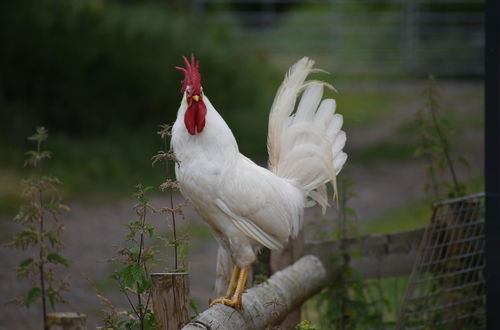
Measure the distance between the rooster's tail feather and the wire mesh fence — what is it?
85 cm

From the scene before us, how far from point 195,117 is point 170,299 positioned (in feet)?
3.01

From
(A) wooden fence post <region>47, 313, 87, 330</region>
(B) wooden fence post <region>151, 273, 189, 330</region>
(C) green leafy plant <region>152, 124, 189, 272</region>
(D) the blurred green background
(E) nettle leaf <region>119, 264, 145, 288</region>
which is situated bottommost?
(A) wooden fence post <region>47, 313, 87, 330</region>

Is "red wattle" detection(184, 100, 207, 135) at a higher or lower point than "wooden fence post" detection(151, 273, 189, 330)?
higher

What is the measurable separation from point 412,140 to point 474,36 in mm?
8268

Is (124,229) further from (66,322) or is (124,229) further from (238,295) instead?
(66,322)

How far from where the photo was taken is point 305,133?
166 inches

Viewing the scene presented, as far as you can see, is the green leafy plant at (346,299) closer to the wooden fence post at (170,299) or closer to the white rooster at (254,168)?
the white rooster at (254,168)

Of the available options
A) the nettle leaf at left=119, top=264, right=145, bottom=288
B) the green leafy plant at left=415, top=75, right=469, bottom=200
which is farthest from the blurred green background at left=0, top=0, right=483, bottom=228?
the nettle leaf at left=119, top=264, right=145, bottom=288

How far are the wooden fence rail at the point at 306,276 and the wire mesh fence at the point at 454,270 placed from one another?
193mm

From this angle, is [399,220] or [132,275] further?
[399,220]

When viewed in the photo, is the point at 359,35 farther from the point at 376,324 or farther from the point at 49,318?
the point at 49,318

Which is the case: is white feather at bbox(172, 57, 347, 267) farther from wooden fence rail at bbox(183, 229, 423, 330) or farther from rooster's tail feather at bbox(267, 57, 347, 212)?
wooden fence rail at bbox(183, 229, 423, 330)

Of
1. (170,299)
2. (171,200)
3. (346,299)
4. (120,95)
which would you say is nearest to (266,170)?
(171,200)

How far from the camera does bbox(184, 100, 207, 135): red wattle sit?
12.3 ft
